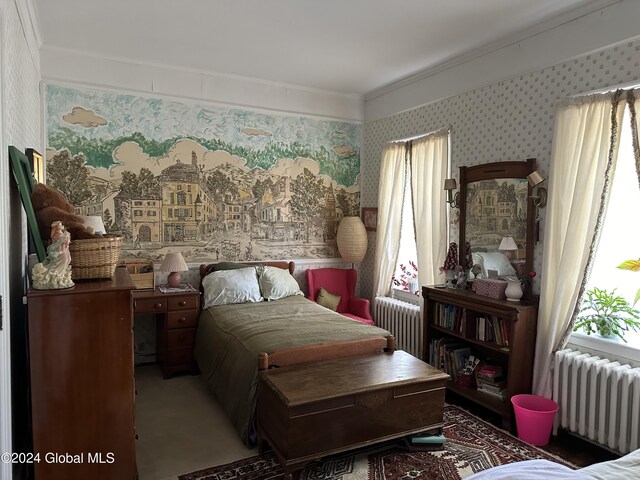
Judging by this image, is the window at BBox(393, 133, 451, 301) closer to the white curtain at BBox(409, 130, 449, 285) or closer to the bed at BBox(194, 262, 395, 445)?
the white curtain at BBox(409, 130, 449, 285)

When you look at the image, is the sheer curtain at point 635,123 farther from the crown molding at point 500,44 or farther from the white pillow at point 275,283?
the white pillow at point 275,283

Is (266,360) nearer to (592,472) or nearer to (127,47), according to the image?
(592,472)

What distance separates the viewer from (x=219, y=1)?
3061 mm

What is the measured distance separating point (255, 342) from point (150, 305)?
4.51 feet

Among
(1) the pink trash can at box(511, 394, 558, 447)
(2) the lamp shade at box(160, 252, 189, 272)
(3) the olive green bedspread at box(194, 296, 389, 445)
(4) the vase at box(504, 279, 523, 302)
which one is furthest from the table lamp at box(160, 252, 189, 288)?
(1) the pink trash can at box(511, 394, 558, 447)

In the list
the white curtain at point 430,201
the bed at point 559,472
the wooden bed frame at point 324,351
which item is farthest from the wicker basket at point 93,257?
the white curtain at point 430,201

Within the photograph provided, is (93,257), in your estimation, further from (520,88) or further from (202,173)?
(520,88)

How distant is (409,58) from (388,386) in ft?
9.73

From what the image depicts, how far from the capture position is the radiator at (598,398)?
2709 millimetres

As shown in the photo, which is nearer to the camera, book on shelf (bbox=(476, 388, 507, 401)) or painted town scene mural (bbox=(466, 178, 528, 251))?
book on shelf (bbox=(476, 388, 507, 401))

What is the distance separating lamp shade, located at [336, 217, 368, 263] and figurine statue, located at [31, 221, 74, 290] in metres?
3.48

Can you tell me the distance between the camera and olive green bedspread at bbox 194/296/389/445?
3.13 m

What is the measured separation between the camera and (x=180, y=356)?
169 inches

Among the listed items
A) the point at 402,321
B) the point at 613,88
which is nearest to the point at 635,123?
the point at 613,88
